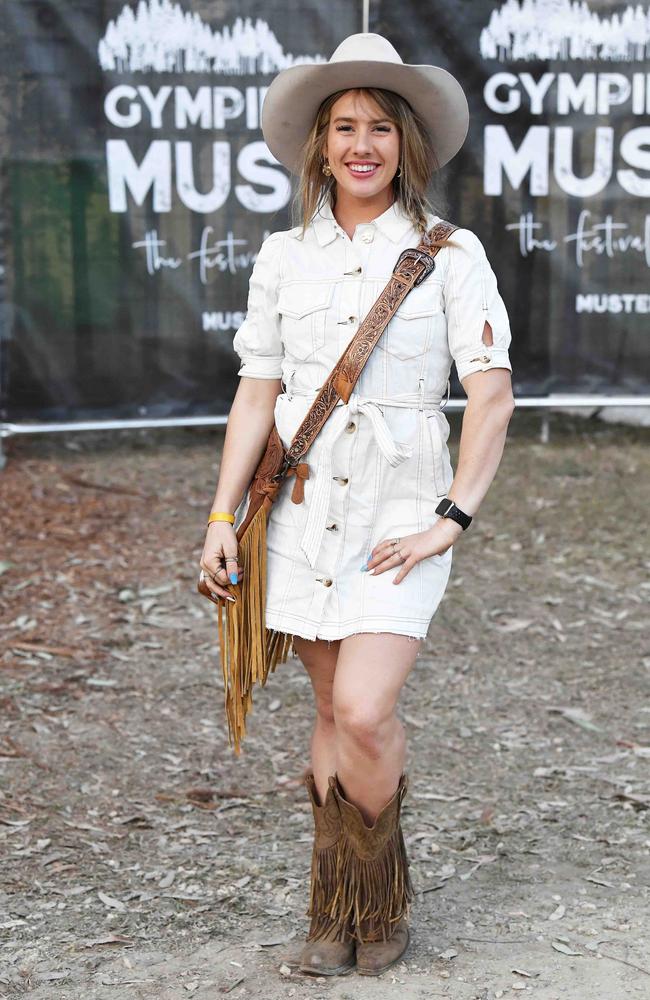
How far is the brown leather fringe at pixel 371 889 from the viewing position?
Answer: 3.06m

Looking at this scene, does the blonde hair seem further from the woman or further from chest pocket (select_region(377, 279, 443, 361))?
chest pocket (select_region(377, 279, 443, 361))

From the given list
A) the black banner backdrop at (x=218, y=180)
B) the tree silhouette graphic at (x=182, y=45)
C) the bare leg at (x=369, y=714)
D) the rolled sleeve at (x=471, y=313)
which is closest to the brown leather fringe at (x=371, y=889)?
the bare leg at (x=369, y=714)

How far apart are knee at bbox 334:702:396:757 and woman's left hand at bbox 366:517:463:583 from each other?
289mm

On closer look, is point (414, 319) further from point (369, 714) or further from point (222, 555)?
point (369, 714)

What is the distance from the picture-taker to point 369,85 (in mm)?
2930

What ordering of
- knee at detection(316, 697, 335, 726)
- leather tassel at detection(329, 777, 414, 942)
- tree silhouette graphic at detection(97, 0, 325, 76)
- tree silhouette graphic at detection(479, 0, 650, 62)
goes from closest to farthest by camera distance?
leather tassel at detection(329, 777, 414, 942), knee at detection(316, 697, 335, 726), tree silhouette graphic at detection(97, 0, 325, 76), tree silhouette graphic at detection(479, 0, 650, 62)

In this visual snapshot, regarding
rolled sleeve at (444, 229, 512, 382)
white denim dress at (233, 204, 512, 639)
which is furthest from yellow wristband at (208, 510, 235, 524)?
rolled sleeve at (444, 229, 512, 382)

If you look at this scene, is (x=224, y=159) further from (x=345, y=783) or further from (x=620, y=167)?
(x=345, y=783)

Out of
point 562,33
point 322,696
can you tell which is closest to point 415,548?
point 322,696

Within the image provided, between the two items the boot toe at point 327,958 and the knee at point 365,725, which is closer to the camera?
the knee at point 365,725

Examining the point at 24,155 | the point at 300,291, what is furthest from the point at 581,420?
the point at 300,291

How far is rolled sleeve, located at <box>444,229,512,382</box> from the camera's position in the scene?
285 cm

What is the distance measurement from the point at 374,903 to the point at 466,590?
120 inches

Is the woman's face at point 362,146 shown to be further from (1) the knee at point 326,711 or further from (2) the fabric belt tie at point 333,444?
(1) the knee at point 326,711
